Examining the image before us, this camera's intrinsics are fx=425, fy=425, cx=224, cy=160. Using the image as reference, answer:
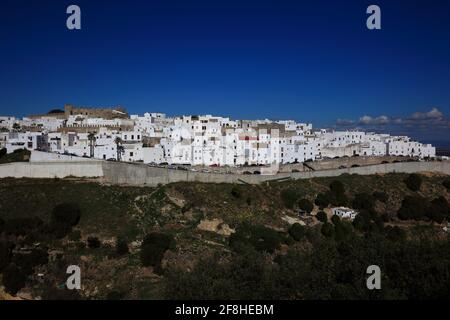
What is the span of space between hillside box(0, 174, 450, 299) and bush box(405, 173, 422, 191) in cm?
106

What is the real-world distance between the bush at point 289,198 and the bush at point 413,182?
15.9 metres

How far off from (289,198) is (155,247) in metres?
17.4

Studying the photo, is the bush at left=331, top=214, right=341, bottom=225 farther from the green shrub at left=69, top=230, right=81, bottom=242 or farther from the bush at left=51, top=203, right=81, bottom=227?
the bush at left=51, top=203, right=81, bottom=227

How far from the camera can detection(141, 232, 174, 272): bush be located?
83.4 feet

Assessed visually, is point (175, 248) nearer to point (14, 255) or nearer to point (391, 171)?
point (14, 255)

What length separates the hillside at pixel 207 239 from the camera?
54.8 feet

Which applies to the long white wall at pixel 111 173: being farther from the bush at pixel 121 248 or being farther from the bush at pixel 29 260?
the bush at pixel 29 260

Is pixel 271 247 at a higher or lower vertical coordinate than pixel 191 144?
lower

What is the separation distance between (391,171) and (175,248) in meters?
34.2

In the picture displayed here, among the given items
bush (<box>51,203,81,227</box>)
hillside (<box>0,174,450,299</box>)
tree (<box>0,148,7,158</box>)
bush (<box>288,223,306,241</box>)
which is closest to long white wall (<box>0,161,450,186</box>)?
hillside (<box>0,174,450,299</box>)

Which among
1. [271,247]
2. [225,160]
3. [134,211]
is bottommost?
[271,247]

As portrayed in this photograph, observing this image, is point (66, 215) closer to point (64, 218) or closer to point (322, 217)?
point (64, 218)

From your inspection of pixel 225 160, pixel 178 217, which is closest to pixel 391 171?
pixel 225 160

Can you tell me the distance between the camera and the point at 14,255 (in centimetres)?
2642
